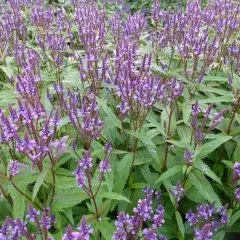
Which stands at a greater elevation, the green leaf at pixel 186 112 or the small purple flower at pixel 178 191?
the green leaf at pixel 186 112

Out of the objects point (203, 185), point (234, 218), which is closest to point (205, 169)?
point (203, 185)

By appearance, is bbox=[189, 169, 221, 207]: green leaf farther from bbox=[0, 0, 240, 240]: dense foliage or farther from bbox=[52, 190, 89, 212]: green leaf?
bbox=[52, 190, 89, 212]: green leaf

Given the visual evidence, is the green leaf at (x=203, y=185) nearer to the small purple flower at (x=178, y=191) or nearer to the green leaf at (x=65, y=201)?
the small purple flower at (x=178, y=191)

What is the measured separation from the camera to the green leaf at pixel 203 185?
3.24m

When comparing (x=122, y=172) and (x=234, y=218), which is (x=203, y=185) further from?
(x=122, y=172)

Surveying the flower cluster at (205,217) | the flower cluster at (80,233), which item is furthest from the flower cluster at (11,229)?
the flower cluster at (205,217)

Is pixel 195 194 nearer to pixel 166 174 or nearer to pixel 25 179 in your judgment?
pixel 166 174

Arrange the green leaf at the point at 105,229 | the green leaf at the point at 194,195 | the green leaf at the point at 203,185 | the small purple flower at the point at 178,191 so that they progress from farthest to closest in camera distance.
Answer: the green leaf at the point at 194,195 → the green leaf at the point at 203,185 → the small purple flower at the point at 178,191 → the green leaf at the point at 105,229

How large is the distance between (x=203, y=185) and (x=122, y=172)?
A: 0.81m

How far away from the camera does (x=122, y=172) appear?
3.40 m

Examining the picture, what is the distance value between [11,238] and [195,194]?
80.0 inches

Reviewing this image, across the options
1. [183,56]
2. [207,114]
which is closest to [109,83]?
[183,56]

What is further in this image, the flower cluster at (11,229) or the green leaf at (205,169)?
the green leaf at (205,169)

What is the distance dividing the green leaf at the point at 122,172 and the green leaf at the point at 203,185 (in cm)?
64
